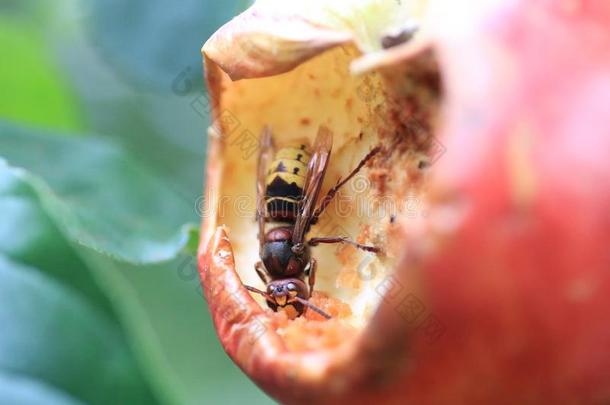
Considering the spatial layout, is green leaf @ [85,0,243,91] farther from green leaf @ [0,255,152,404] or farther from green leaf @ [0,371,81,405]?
green leaf @ [0,371,81,405]

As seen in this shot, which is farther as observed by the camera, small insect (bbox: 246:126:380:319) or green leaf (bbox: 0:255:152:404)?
small insect (bbox: 246:126:380:319)

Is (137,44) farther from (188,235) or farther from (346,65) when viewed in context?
(346,65)

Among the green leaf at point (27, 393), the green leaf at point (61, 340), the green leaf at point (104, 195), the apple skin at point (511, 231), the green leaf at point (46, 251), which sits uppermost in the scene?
the green leaf at point (104, 195)

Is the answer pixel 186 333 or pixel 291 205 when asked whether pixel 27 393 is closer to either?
pixel 291 205

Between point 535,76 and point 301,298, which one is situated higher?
point 301,298

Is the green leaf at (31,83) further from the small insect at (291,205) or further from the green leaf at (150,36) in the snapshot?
the small insect at (291,205)

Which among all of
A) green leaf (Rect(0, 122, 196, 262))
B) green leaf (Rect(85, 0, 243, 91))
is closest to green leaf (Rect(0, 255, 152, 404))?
green leaf (Rect(0, 122, 196, 262))

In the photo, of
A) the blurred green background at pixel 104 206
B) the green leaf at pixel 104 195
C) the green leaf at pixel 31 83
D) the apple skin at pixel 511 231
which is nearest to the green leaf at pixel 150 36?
the blurred green background at pixel 104 206

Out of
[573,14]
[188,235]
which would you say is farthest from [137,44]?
[573,14]
